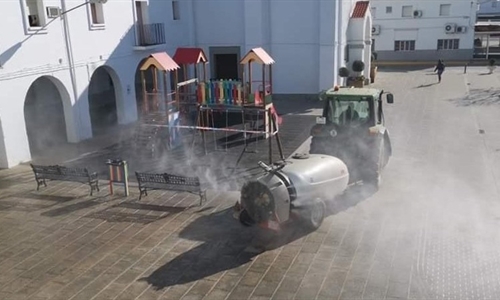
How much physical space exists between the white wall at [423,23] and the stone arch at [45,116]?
28.4 metres

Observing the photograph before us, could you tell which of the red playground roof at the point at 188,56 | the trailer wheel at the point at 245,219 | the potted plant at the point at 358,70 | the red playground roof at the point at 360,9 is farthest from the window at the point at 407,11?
the trailer wheel at the point at 245,219

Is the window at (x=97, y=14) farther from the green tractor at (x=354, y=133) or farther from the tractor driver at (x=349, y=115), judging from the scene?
the tractor driver at (x=349, y=115)

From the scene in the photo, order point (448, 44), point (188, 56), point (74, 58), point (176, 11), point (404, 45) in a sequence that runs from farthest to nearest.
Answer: point (404, 45) → point (448, 44) → point (176, 11) → point (188, 56) → point (74, 58)

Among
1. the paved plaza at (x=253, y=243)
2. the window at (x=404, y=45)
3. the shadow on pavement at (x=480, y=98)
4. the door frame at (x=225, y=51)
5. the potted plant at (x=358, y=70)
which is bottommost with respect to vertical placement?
the paved plaza at (x=253, y=243)

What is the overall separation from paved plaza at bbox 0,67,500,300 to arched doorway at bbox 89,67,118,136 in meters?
6.93

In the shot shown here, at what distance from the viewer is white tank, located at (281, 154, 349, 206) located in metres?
10.6

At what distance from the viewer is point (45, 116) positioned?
2358cm

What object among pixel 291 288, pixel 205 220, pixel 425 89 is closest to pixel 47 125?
pixel 205 220

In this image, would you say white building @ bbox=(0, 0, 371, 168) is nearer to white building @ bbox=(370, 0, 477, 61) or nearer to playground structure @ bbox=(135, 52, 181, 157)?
playground structure @ bbox=(135, 52, 181, 157)

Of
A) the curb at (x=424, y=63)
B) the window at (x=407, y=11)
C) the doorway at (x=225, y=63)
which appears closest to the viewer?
the doorway at (x=225, y=63)

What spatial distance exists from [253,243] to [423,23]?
36417 millimetres

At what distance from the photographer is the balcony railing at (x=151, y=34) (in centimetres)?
2297

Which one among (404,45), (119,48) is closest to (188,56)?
(119,48)

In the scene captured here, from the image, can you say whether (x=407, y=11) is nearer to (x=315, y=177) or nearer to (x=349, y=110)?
(x=349, y=110)
